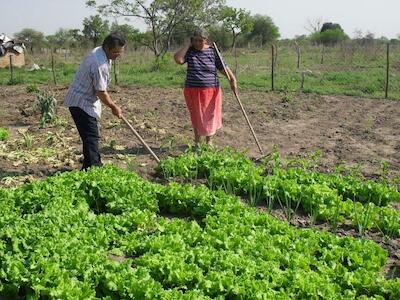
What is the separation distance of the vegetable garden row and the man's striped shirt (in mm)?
1856

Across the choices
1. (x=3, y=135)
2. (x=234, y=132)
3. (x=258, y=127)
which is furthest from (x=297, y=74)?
(x=3, y=135)

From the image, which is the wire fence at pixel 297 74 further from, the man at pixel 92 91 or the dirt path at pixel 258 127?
the man at pixel 92 91

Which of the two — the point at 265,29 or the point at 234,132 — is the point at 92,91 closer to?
the point at 234,132

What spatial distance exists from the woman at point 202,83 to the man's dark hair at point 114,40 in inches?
56.5

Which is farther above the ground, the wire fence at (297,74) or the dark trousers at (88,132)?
the wire fence at (297,74)

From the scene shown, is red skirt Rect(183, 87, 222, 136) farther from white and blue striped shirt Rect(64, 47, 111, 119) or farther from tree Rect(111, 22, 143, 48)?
tree Rect(111, 22, 143, 48)

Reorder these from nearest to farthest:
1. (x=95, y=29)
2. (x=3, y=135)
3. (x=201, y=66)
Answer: (x=201, y=66), (x=3, y=135), (x=95, y=29)

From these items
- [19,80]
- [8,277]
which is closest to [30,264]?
[8,277]

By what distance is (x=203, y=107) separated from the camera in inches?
305

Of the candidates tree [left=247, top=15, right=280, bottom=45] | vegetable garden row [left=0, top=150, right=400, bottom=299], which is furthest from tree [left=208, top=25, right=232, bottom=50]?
vegetable garden row [left=0, top=150, right=400, bottom=299]

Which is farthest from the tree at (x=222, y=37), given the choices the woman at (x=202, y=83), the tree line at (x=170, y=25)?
the woman at (x=202, y=83)

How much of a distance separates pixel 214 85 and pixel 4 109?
6305 mm

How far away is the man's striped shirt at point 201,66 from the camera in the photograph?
7.50 m

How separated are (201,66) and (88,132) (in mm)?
2068
